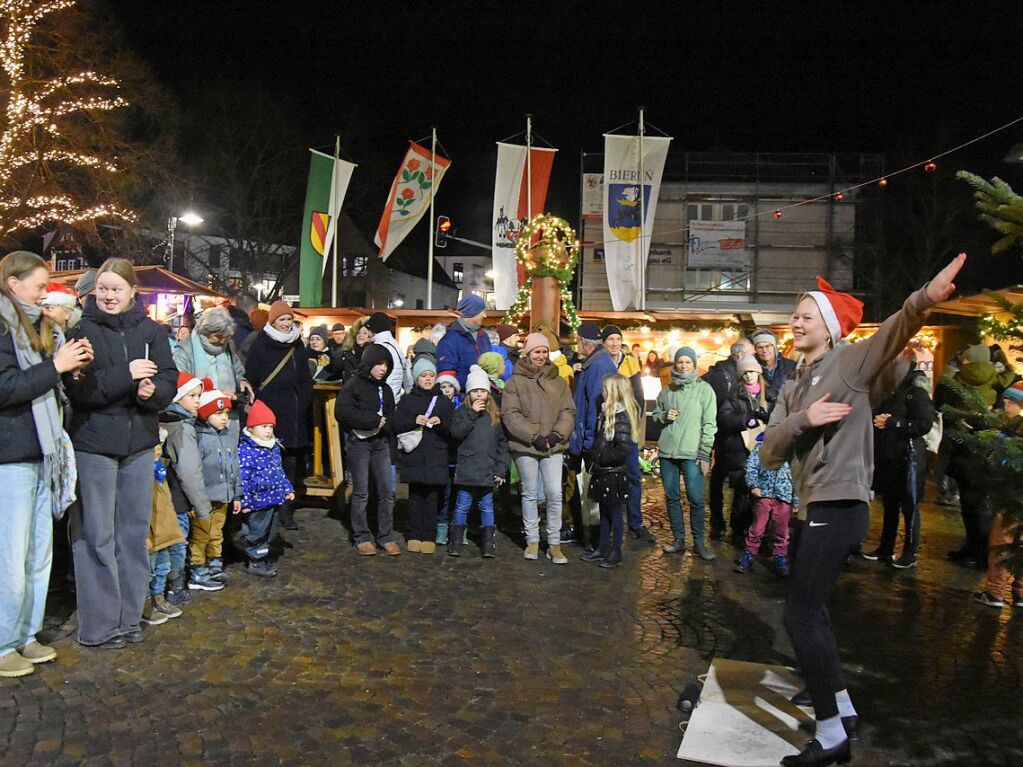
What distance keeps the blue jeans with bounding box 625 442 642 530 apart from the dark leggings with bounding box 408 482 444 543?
199 cm

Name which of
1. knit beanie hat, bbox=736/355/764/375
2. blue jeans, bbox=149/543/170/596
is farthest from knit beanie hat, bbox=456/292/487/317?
blue jeans, bbox=149/543/170/596

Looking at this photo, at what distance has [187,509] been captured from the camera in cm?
609

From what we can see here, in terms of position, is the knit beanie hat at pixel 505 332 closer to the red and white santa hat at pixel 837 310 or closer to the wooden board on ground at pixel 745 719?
the wooden board on ground at pixel 745 719

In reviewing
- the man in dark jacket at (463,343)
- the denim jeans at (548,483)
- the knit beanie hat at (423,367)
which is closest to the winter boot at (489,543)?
the denim jeans at (548,483)

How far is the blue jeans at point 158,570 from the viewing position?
5758 millimetres

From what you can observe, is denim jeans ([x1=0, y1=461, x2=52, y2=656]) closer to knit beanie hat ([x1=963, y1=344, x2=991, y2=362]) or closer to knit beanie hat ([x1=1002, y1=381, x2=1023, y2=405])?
knit beanie hat ([x1=1002, y1=381, x2=1023, y2=405])

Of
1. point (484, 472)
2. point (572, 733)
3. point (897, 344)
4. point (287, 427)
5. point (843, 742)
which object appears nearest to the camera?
point (897, 344)

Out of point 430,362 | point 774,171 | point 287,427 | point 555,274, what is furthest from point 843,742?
point 774,171

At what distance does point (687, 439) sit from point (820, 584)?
419 centimetres

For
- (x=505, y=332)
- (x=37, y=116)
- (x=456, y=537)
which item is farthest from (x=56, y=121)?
(x=456, y=537)

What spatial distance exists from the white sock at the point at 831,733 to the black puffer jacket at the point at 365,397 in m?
4.91

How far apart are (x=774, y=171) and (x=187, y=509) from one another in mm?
37847

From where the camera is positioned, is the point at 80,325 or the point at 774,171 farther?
the point at 774,171

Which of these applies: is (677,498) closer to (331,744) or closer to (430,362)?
(430,362)
